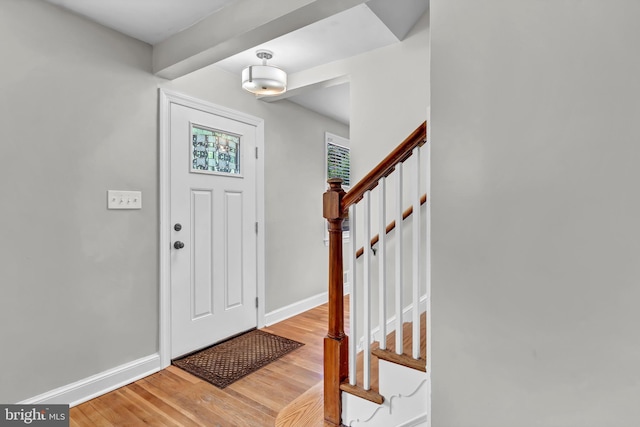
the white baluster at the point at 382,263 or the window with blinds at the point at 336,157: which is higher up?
the window with blinds at the point at 336,157

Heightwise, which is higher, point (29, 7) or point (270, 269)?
point (29, 7)

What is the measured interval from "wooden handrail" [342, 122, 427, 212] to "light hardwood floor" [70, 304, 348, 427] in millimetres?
1147

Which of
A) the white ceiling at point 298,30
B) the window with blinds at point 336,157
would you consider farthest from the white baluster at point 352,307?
the window with blinds at point 336,157

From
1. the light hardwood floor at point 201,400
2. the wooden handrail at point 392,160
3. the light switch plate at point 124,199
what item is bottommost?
the light hardwood floor at point 201,400

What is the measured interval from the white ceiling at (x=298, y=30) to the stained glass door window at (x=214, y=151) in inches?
22.3

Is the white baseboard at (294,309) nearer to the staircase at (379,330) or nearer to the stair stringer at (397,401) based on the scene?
the staircase at (379,330)

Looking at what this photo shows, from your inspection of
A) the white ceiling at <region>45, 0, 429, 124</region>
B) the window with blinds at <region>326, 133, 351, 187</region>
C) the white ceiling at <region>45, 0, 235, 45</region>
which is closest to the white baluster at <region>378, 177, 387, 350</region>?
the white ceiling at <region>45, 0, 429, 124</region>

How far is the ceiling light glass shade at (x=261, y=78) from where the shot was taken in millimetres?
2361

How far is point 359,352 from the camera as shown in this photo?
1854mm
